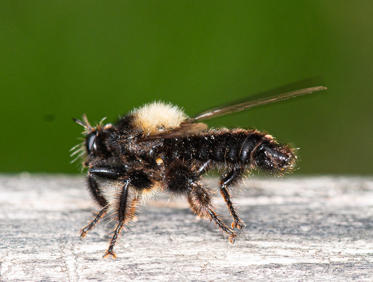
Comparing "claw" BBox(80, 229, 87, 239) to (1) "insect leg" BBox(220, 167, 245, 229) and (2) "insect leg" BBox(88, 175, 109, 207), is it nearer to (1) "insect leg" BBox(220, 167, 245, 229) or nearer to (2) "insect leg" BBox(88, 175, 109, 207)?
(2) "insect leg" BBox(88, 175, 109, 207)

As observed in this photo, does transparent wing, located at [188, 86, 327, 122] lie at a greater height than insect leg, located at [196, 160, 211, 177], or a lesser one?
greater

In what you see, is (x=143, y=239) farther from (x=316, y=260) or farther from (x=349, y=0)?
(x=349, y=0)

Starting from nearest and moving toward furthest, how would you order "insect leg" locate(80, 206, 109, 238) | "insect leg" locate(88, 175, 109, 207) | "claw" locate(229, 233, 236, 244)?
"claw" locate(229, 233, 236, 244)
"insect leg" locate(80, 206, 109, 238)
"insect leg" locate(88, 175, 109, 207)

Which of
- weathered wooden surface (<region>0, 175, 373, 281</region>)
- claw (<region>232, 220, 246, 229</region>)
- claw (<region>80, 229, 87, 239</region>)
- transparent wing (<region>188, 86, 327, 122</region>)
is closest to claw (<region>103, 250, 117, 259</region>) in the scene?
weathered wooden surface (<region>0, 175, 373, 281</region>)

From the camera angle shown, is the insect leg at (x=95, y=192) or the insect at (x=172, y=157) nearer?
the insect at (x=172, y=157)

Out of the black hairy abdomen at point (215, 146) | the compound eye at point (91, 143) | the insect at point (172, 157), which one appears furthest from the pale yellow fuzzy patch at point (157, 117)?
the compound eye at point (91, 143)

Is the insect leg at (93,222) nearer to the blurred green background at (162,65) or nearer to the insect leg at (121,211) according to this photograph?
the insect leg at (121,211)
